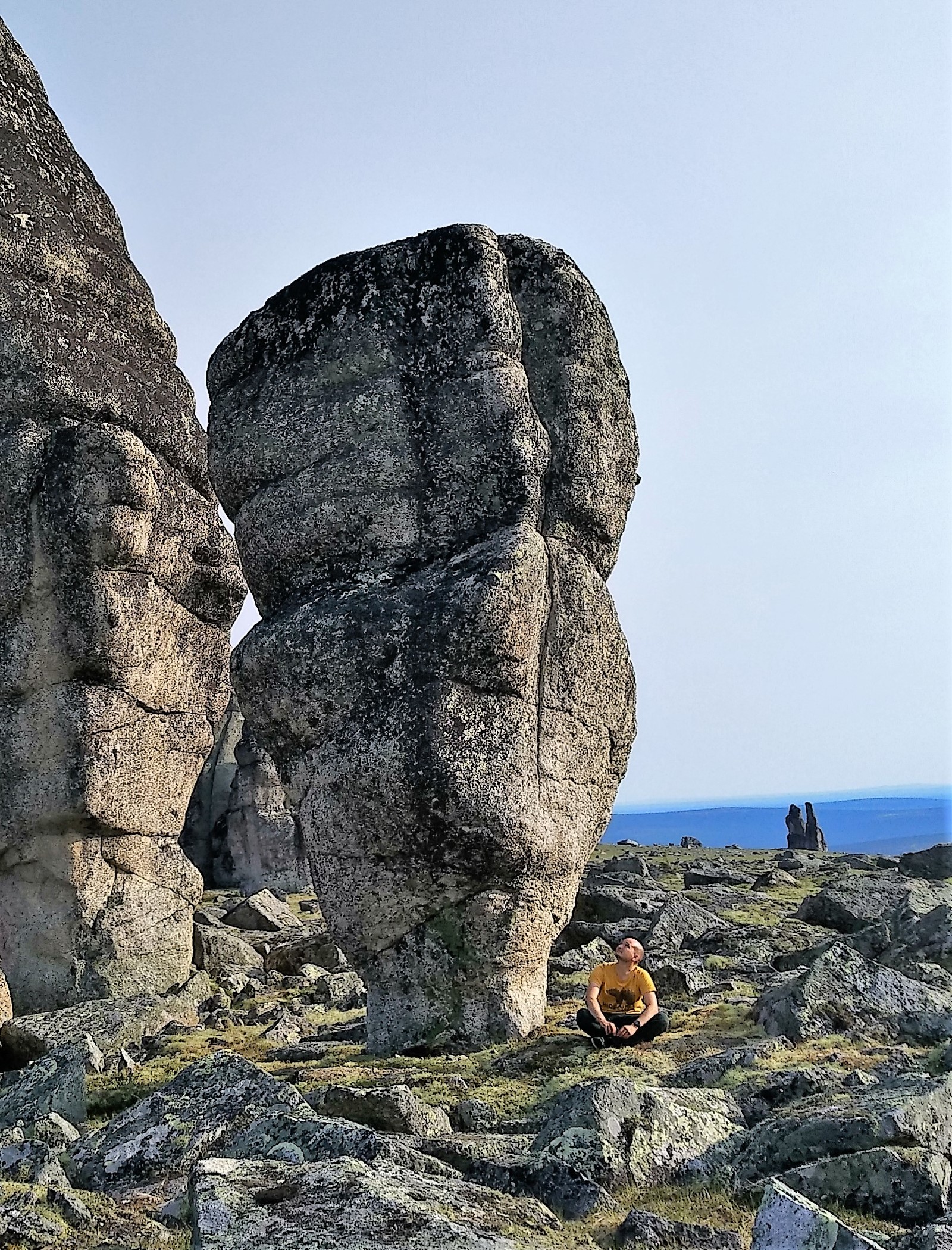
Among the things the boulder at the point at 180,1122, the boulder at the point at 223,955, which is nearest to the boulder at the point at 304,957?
the boulder at the point at 223,955

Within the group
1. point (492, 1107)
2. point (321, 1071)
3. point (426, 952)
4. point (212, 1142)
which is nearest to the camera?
point (212, 1142)

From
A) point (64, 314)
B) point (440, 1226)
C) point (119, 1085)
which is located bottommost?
point (119, 1085)

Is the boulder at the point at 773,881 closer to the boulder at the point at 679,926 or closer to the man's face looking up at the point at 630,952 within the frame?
the boulder at the point at 679,926

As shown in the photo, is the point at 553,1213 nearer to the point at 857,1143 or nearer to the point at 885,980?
the point at 857,1143

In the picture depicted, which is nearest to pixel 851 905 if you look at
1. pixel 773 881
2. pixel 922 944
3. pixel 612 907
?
pixel 612 907

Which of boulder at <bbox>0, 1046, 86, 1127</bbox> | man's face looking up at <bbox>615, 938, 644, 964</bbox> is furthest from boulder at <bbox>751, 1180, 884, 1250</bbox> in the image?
boulder at <bbox>0, 1046, 86, 1127</bbox>

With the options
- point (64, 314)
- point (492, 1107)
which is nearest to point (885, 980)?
point (492, 1107)

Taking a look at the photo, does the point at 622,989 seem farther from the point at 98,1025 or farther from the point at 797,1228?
the point at 797,1228

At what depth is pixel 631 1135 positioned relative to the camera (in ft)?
20.5

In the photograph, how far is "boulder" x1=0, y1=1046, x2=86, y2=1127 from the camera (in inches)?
328

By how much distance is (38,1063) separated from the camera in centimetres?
910

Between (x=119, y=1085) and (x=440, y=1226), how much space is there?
5.70 meters

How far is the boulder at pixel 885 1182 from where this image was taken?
17.3 ft

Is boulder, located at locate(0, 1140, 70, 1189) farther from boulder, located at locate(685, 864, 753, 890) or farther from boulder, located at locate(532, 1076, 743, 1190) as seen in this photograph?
boulder, located at locate(685, 864, 753, 890)
